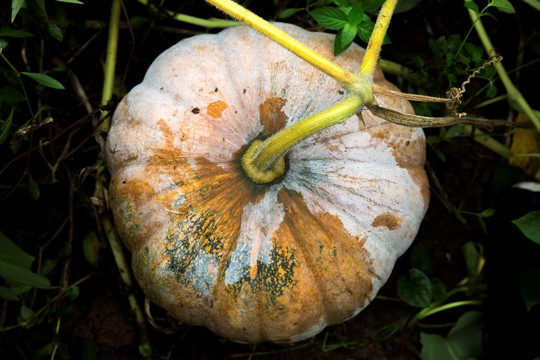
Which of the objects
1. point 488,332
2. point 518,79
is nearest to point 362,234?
point 488,332

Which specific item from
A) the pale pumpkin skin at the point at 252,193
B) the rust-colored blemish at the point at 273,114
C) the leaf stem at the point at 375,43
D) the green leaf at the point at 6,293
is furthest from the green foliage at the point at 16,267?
the leaf stem at the point at 375,43

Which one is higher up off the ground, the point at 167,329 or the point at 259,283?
the point at 259,283

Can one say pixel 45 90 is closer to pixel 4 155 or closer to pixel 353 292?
pixel 4 155

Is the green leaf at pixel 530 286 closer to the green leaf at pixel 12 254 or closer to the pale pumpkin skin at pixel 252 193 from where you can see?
the pale pumpkin skin at pixel 252 193

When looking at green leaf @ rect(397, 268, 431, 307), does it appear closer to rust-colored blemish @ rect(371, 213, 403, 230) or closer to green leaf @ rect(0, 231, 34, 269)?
rust-colored blemish @ rect(371, 213, 403, 230)

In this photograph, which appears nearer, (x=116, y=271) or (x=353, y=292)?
(x=353, y=292)

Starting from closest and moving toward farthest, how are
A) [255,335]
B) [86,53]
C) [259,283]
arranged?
[259,283] < [255,335] < [86,53]
